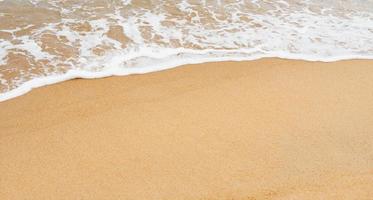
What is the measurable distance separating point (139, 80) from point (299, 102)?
1.41 metres

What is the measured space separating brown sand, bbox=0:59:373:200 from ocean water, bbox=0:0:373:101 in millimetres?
333

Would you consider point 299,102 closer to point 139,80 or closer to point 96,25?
point 139,80

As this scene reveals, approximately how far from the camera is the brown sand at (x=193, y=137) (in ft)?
8.37

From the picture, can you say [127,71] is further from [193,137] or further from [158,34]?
[193,137]

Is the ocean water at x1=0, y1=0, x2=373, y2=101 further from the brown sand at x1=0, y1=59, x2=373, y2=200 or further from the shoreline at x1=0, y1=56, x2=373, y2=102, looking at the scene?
the brown sand at x1=0, y1=59, x2=373, y2=200

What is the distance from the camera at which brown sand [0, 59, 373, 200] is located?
255cm

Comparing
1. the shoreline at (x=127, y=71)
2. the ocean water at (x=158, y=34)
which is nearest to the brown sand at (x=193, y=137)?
the shoreline at (x=127, y=71)

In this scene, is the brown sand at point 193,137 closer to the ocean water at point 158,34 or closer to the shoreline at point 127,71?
the shoreline at point 127,71

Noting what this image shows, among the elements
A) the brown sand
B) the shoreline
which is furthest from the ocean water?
the brown sand

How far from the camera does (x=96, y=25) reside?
4.90 meters

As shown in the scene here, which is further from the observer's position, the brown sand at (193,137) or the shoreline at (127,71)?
the shoreline at (127,71)

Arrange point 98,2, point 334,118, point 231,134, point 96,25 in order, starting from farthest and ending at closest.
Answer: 1. point 98,2
2. point 96,25
3. point 334,118
4. point 231,134

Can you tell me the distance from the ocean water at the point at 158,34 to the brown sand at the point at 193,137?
333mm

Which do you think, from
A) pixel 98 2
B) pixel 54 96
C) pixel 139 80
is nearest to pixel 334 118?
pixel 139 80
